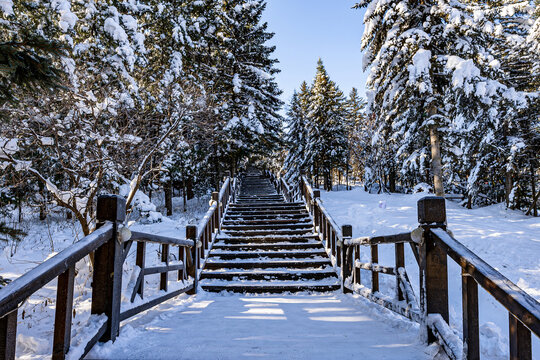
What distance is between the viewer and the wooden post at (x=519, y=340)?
1576 millimetres

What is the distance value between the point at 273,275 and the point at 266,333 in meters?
3.39

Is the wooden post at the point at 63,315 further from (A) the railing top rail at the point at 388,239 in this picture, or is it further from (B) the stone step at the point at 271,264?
(B) the stone step at the point at 271,264

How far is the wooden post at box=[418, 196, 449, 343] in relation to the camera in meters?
2.63

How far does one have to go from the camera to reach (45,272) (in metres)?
1.79

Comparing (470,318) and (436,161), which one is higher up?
(436,161)

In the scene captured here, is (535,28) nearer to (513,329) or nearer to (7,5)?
(513,329)

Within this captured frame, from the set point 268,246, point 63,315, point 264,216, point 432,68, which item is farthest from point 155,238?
point 432,68

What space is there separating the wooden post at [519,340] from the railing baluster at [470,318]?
1.42ft

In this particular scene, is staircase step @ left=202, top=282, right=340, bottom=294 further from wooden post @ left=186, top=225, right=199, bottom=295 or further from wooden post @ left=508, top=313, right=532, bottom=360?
wooden post @ left=508, top=313, right=532, bottom=360

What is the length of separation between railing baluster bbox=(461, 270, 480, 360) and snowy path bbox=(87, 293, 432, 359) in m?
0.48

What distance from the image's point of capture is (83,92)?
624 cm

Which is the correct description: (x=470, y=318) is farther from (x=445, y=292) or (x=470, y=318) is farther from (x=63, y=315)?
(x=63, y=315)

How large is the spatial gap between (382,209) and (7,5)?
12984 mm

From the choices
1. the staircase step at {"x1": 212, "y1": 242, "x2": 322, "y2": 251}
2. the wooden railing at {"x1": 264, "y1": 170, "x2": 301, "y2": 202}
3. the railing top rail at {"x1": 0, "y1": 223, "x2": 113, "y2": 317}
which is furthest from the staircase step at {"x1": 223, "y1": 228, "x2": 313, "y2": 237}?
the railing top rail at {"x1": 0, "y1": 223, "x2": 113, "y2": 317}
